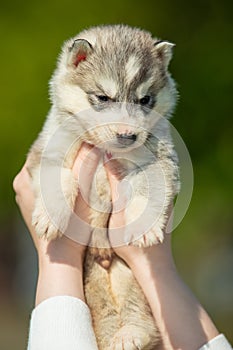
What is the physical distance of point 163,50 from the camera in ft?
16.0

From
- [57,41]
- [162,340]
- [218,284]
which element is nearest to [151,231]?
[162,340]

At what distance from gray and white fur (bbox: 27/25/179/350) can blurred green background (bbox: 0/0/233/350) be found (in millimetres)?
5577

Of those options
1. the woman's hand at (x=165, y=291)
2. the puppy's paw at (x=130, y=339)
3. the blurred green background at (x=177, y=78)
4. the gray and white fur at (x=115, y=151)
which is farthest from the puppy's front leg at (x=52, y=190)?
the blurred green background at (x=177, y=78)

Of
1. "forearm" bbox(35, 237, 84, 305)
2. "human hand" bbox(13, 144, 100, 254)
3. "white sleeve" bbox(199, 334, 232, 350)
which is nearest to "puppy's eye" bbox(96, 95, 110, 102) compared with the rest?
"human hand" bbox(13, 144, 100, 254)

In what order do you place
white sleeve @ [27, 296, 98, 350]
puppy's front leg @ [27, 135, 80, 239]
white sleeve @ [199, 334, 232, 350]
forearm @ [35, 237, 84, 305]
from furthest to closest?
puppy's front leg @ [27, 135, 80, 239]
forearm @ [35, 237, 84, 305]
white sleeve @ [199, 334, 232, 350]
white sleeve @ [27, 296, 98, 350]

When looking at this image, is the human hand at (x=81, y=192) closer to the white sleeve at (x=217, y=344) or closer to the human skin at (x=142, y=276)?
the human skin at (x=142, y=276)

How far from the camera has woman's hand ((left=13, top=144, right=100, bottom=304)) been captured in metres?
4.38

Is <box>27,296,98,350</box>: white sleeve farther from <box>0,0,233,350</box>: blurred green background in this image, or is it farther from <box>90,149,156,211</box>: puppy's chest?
<box>0,0,233,350</box>: blurred green background

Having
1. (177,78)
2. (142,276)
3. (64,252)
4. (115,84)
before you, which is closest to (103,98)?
(115,84)

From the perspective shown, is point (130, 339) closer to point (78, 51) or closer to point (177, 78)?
point (78, 51)

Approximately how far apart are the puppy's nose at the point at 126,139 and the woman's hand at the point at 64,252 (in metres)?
0.36

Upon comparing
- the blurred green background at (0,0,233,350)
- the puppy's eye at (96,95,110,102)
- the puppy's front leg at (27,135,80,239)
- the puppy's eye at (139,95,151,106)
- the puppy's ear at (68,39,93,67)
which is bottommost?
the blurred green background at (0,0,233,350)

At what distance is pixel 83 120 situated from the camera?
15.3 feet

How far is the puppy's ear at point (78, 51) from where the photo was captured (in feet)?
15.5
